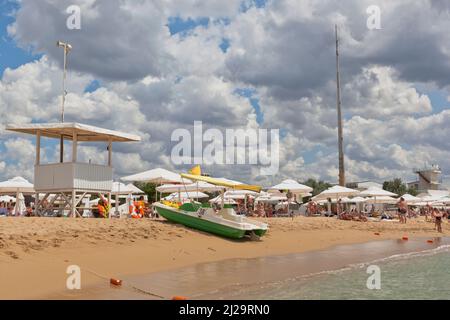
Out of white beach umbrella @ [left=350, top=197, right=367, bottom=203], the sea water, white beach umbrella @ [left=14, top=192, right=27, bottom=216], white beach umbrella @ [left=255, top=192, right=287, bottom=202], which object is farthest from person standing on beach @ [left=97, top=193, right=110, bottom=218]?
white beach umbrella @ [left=350, top=197, right=367, bottom=203]

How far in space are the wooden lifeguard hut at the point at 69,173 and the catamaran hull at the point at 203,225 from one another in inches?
95.1

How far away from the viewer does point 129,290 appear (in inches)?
347

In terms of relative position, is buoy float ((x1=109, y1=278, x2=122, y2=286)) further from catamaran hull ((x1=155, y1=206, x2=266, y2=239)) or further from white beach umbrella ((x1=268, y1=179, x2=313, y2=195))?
white beach umbrella ((x1=268, y1=179, x2=313, y2=195))

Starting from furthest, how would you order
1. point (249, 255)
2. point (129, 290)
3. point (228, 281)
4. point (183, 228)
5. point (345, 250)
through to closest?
point (345, 250) < point (183, 228) < point (249, 255) < point (228, 281) < point (129, 290)

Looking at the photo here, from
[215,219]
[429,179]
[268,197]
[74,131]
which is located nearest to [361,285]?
[215,219]

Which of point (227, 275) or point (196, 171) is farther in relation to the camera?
point (196, 171)

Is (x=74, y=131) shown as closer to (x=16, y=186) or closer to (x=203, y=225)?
(x=203, y=225)

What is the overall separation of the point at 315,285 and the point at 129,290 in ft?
13.1

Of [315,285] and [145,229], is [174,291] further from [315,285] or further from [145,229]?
[145,229]

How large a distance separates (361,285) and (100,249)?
6.11m

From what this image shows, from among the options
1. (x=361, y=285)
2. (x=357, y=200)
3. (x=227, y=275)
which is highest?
(x=357, y=200)

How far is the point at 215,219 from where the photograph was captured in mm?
17125

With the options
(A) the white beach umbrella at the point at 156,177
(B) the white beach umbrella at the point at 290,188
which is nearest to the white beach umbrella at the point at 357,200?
(B) the white beach umbrella at the point at 290,188
